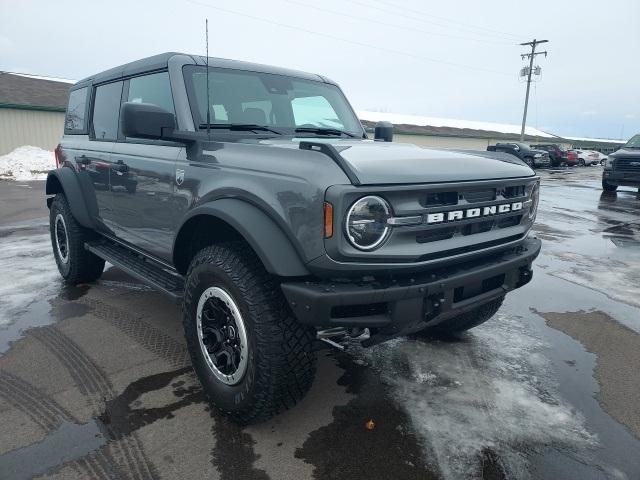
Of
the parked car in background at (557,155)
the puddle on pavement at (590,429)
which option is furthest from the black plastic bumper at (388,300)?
the parked car in background at (557,155)

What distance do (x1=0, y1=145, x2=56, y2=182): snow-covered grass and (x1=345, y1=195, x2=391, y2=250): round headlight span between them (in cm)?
1879

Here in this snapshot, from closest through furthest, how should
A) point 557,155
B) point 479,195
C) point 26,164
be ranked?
point 479,195 < point 26,164 < point 557,155

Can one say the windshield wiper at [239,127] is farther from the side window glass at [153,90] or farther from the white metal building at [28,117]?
the white metal building at [28,117]

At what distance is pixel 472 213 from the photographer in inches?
99.3

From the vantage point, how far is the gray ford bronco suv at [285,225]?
214 centimetres

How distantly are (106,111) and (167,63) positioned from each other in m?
1.36

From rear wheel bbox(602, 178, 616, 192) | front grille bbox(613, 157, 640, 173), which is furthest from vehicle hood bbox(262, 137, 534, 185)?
rear wheel bbox(602, 178, 616, 192)

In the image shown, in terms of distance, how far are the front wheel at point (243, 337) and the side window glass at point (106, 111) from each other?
6.91 ft

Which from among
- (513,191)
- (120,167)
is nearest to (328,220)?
(513,191)

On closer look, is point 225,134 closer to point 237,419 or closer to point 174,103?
point 174,103

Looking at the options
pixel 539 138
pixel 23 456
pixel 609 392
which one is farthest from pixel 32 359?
pixel 539 138

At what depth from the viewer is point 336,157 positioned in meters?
2.18

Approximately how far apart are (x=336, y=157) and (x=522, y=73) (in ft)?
153

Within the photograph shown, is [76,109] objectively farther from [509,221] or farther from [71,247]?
[509,221]
